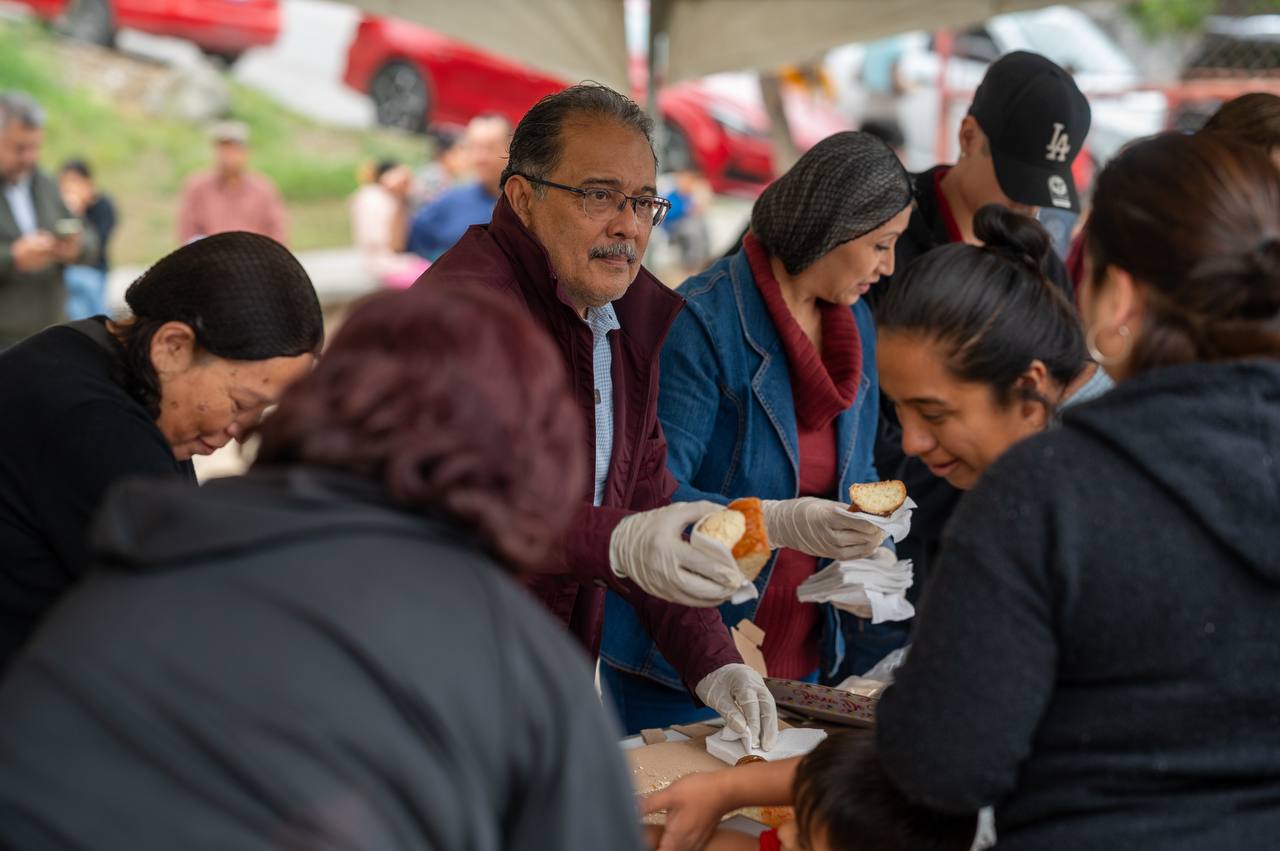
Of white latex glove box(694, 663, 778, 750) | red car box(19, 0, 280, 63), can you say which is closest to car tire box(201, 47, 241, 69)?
→ red car box(19, 0, 280, 63)

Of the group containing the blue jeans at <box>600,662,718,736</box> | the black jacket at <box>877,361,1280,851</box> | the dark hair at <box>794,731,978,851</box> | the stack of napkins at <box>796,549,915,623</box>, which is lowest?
the blue jeans at <box>600,662,718,736</box>

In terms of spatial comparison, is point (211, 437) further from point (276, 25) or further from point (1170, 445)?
point (276, 25)

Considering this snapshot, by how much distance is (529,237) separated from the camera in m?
2.32

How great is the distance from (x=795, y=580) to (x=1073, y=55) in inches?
372

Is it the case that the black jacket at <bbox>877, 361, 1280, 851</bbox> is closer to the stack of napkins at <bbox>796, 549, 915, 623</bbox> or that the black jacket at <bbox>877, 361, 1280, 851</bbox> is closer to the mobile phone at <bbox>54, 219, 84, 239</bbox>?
the stack of napkins at <bbox>796, 549, 915, 623</bbox>

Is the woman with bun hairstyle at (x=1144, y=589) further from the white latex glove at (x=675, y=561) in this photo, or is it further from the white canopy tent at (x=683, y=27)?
the white canopy tent at (x=683, y=27)

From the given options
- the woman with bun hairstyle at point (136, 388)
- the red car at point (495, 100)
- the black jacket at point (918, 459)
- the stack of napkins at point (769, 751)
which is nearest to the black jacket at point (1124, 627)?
the stack of napkins at point (769, 751)

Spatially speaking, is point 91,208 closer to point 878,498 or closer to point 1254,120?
point 878,498

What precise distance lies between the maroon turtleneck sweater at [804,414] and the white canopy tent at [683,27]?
6.76 feet

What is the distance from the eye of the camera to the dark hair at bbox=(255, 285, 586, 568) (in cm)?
117

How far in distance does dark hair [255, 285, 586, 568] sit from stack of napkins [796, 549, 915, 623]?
1413 millimetres

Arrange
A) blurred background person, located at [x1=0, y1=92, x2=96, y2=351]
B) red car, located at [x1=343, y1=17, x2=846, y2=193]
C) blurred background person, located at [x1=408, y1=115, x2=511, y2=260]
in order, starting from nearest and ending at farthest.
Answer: blurred background person, located at [x1=0, y1=92, x2=96, y2=351], blurred background person, located at [x1=408, y1=115, x2=511, y2=260], red car, located at [x1=343, y1=17, x2=846, y2=193]

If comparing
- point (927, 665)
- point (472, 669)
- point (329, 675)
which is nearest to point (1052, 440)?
point (927, 665)

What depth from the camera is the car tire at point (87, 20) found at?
13.0 metres
